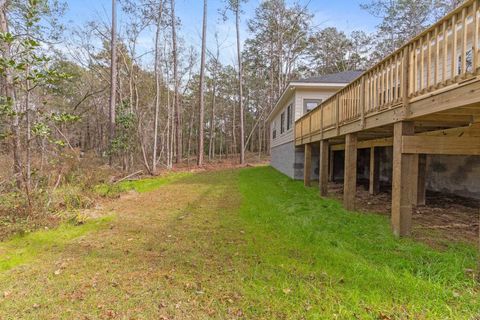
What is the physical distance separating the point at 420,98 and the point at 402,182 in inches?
45.2

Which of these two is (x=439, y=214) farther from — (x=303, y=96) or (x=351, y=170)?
(x=303, y=96)

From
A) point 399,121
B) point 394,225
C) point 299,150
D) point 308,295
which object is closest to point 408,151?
point 399,121

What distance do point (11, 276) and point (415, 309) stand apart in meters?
4.17

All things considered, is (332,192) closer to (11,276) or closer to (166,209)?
(166,209)

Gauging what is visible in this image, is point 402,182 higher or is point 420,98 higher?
point 420,98

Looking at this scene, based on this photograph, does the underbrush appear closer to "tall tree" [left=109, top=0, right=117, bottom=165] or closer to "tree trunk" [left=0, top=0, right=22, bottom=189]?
"tree trunk" [left=0, top=0, right=22, bottom=189]

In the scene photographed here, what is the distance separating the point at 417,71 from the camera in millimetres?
3826

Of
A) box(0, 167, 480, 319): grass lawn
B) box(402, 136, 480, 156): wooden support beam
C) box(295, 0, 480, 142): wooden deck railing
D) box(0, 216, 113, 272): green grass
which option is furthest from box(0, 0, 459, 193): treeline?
box(402, 136, 480, 156): wooden support beam

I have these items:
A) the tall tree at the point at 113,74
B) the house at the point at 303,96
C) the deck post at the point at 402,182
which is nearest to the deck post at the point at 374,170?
the house at the point at 303,96

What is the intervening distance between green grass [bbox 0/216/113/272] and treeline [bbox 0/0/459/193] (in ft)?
3.32

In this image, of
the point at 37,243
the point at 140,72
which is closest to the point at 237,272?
the point at 37,243

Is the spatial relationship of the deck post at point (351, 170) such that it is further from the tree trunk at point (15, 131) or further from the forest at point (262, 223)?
the tree trunk at point (15, 131)

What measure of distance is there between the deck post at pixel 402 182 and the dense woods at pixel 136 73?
5319 millimetres

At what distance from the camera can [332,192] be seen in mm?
8594
